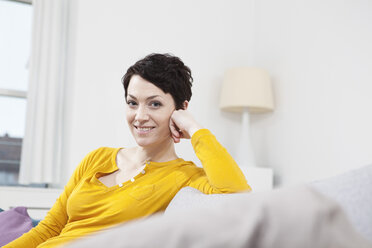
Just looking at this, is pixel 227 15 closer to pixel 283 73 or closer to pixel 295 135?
pixel 283 73

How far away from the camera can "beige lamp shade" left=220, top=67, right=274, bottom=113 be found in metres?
3.15

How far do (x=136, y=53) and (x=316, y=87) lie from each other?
1.43 m

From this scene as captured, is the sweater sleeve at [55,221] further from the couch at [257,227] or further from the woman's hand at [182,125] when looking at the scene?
the couch at [257,227]

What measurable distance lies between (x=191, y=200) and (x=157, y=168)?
0.32 m

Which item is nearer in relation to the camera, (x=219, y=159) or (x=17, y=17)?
(x=219, y=159)

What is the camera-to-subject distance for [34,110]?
3.04 meters

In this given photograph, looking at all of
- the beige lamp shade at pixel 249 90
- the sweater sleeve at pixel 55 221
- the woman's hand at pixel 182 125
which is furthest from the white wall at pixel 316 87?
the sweater sleeve at pixel 55 221

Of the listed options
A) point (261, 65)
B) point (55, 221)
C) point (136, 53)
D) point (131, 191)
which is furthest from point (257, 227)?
point (261, 65)

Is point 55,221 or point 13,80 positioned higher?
point 13,80

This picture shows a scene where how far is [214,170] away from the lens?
1204 mm

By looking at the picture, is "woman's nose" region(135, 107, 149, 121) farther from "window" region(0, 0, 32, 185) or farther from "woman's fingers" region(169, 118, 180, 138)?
"window" region(0, 0, 32, 185)

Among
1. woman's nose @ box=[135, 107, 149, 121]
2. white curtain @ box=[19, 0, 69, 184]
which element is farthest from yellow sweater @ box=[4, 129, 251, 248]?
white curtain @ box=[19, 0, 69, 184]

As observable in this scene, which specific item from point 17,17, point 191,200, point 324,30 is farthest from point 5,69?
point 191,200

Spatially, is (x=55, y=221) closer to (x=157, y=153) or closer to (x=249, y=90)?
(x=157, y=153)
